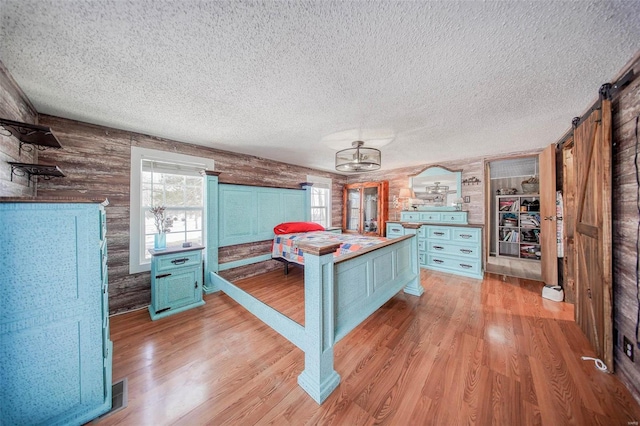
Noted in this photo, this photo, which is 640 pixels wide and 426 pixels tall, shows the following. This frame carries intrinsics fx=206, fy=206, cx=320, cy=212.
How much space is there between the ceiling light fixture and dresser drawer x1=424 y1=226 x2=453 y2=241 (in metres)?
2.11

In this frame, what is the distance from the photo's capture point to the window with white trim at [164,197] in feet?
8.68

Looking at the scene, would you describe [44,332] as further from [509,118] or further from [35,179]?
[509,118]

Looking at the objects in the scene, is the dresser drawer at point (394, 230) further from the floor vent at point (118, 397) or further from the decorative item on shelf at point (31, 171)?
the decorative item on shelf at point (31, 171)

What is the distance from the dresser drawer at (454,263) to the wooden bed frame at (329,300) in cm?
197

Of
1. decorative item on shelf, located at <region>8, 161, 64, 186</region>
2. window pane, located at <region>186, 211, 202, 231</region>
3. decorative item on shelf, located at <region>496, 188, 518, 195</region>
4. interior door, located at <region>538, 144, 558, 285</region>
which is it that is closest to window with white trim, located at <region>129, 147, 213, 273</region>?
window pane, located at <region>186, 211, 202, 231</region>

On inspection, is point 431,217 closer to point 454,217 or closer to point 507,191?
point 454,217

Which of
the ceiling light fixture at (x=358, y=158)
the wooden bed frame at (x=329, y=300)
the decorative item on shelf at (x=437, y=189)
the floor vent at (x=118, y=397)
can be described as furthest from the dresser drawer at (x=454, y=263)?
the floor vent at (x=118, y=397)

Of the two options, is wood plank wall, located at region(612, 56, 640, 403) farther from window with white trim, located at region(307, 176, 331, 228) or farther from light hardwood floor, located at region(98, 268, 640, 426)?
window with white trim, located at region(307, 176, 331, 228)

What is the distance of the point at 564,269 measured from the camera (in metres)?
2.87

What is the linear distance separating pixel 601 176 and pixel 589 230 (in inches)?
21.8

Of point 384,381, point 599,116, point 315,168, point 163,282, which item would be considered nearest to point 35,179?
point 163,282

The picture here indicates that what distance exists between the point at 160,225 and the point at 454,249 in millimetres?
4823

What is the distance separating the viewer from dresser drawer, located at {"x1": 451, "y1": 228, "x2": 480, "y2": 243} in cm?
364

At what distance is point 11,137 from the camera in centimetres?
165
